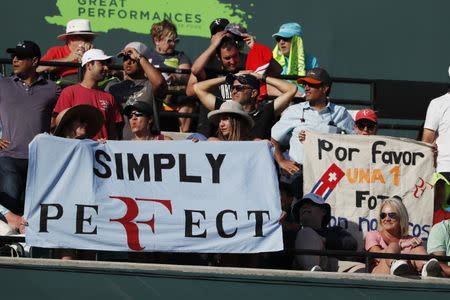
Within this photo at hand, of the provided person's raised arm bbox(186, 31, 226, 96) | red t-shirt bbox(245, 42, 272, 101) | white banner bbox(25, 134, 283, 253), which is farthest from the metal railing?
red t-shirt bbox(245, 42, 272, 101)

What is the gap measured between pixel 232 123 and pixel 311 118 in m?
1.46

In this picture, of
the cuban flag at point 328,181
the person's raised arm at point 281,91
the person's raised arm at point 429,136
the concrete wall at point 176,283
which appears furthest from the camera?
the person's raised arm at point 429,136

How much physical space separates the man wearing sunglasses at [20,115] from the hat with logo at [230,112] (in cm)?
146

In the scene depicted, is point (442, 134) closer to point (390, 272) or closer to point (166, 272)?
point (390, 272)

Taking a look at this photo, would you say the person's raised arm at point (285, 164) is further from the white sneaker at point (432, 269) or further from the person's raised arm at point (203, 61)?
the white sneaker at point (432, 269)

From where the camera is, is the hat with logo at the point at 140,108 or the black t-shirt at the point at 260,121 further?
the black t-shirt at the point at 260,121

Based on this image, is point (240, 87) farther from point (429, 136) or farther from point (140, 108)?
point (429, 136)

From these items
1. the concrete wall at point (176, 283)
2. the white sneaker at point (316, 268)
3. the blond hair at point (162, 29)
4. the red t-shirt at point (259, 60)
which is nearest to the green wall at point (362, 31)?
the blond hair at point (162, 29)

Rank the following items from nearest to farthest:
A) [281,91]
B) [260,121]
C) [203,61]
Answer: [260,121] < [281,91] < [203,61]

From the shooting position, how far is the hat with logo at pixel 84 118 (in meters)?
12.5

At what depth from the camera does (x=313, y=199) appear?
12797 millimetres

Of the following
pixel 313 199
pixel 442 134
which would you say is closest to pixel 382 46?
pixel 442 134

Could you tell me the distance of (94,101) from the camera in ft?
43.9

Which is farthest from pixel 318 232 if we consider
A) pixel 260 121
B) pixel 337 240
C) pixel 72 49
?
pixel 72 49
